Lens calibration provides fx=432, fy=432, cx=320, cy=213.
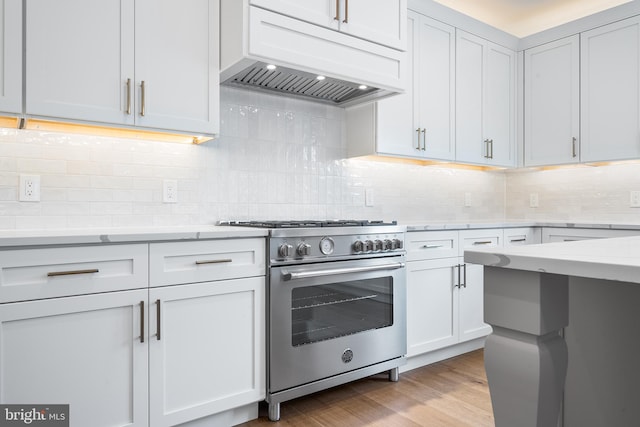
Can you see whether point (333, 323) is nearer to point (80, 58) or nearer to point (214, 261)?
point (214, 261)

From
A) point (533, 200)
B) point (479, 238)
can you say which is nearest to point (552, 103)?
point (533, 200)

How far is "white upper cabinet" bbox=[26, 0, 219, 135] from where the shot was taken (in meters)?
1.80

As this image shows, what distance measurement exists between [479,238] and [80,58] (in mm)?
2613

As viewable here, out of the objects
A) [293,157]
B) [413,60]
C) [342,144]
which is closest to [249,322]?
[293,157]

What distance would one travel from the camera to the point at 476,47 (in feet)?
11.3

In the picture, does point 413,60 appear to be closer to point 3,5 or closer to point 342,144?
point 342,144

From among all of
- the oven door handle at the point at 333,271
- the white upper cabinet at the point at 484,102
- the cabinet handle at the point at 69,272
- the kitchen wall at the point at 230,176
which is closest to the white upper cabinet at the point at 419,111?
the white upper cabinet at the point at 484,102

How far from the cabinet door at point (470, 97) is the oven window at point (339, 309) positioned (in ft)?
4.76

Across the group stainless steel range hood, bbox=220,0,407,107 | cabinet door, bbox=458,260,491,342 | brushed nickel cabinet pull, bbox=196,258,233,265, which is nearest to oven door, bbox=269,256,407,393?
brushed nickel cabinet pull, bbox=196,258,233,265

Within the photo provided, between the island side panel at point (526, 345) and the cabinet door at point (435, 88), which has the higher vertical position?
the cabinet door at point (435, 88)

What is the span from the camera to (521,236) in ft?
10.9

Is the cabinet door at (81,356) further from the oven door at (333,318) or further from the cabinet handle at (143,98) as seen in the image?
the cabinet handle at (143,98)

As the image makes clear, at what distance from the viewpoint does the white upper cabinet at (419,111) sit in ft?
9.53

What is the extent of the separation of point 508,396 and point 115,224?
1969 mm
